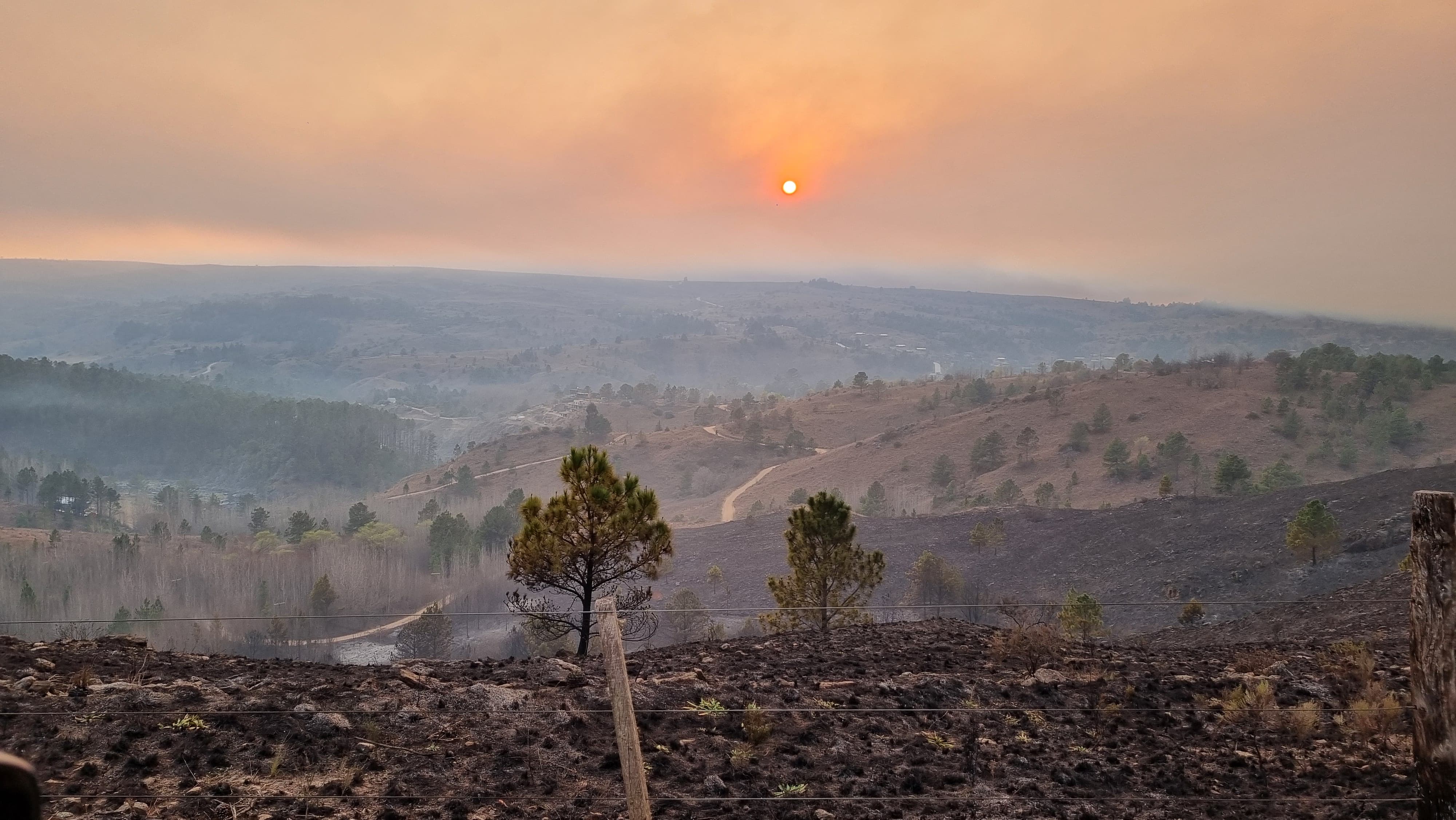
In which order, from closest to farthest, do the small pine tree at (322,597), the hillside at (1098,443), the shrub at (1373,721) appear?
the shrub at (1373,721)
the small pine tree at (322,597)
the hillside at (1098,443)

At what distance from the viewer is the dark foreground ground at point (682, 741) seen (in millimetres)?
8164

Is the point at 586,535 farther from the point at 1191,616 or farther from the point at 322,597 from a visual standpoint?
the point at 322,597

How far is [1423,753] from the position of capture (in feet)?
20.1

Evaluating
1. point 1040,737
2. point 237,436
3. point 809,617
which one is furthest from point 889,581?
point 237,436

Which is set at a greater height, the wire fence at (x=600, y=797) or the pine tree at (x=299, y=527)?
the wire fence at (x=600, y=797)

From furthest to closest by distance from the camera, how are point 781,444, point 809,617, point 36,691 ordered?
point 781,444
point 809,617
point 36,691

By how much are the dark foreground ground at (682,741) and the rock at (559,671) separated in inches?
3.2

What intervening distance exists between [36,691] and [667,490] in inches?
4409

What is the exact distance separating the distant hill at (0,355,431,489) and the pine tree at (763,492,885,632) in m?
171

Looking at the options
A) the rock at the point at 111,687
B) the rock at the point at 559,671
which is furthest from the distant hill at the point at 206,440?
the rock at the point at 111,687

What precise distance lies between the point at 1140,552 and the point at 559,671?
53.6 meters

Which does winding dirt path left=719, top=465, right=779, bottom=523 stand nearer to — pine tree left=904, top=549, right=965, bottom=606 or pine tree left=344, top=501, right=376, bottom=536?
pine tree left=904, top=549, right=965, bottom=606

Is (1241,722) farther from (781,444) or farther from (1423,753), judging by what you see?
(781,444)

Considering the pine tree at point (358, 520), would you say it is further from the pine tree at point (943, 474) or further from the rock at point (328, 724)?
the rock at point (328, 724)
